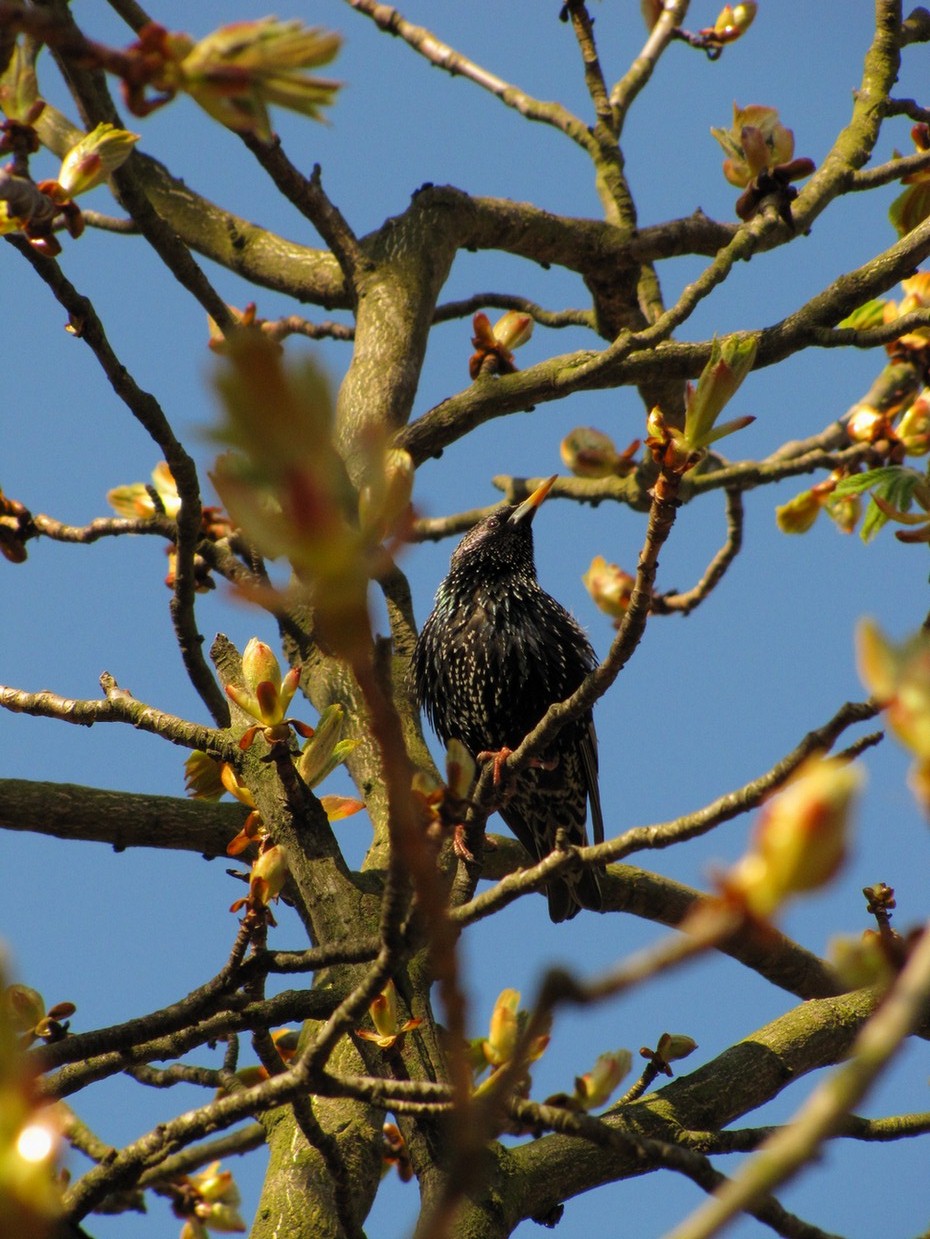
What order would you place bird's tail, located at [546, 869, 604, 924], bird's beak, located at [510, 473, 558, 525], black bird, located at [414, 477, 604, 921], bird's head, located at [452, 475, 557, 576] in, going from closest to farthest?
bird's tail, located at [546, 869, 604, 924], bird's beak, located at [510, 473, 558, 525], black bird, located at [414, 477, 604, 921], bird's head, located at [452, 475, 557, 576]

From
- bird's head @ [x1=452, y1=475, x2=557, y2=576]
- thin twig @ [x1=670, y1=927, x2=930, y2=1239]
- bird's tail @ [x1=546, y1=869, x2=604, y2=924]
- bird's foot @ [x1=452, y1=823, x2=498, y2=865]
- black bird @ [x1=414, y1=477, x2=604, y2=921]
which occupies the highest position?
bird's head @ [x1=452, y1=475, x2=557, y2=576]

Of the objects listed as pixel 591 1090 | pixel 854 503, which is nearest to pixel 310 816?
pixel 591 1090

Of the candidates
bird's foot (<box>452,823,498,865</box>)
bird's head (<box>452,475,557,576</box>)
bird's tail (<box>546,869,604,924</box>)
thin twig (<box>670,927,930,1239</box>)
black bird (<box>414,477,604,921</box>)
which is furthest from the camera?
bird's head (<box>452,475,557,576</box>)

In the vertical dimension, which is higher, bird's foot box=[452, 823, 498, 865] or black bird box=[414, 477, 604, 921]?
black bird box=[414, 477, 604, 921]

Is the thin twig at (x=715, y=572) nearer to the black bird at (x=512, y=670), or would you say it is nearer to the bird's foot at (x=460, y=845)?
the black bird at (x=512, y=670)

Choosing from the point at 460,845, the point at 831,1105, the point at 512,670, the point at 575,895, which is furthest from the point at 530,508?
the point at 831,1105

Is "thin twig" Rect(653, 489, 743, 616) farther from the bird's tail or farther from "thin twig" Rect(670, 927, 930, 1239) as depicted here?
"thin twig" Rect(670, 927, 930, 1239)

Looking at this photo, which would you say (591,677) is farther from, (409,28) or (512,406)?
(409,28)

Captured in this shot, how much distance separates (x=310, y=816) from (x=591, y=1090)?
107cm

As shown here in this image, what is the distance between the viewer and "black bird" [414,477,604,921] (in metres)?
5.03

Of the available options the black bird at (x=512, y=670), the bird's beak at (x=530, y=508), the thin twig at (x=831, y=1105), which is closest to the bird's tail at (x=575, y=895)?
the black bird at (x=512, y=670)

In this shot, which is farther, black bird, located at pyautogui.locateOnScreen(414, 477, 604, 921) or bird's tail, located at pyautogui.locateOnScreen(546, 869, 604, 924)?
black bird, located at pyautogui.locateOnScreen(414, 477, 604, 921)

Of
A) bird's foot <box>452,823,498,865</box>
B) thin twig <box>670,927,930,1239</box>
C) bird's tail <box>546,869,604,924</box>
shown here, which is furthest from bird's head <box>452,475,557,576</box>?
thin twig <box>670,927,930,1239</box>

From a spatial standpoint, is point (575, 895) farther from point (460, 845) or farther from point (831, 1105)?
point (831, 1105)
